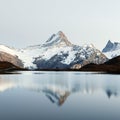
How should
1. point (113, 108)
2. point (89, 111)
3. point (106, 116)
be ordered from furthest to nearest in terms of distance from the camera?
point (113, 108)
point (89, 111)
point (106, 116)

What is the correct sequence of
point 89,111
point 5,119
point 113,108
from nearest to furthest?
point 5,119
point 89,111
point 113,108

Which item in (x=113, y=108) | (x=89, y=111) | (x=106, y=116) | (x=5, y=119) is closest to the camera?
(x=5, y=119)

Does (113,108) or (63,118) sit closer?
(63,118)

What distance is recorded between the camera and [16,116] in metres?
35.4

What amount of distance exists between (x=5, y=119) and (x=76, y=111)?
10.2m

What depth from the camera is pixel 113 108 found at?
139 ft

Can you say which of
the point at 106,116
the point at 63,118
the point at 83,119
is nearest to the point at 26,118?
the point at 63,118

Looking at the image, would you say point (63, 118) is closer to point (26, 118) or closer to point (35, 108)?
point (26, 118)

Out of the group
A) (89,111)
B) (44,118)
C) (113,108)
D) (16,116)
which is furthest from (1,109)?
(113,108)

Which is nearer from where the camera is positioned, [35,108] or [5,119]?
[5,119]

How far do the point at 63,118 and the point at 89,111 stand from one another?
6.28m

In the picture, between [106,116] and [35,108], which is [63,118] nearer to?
[106,116]

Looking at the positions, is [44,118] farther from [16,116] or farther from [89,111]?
[89,111]

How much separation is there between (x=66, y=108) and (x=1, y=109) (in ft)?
28.8
